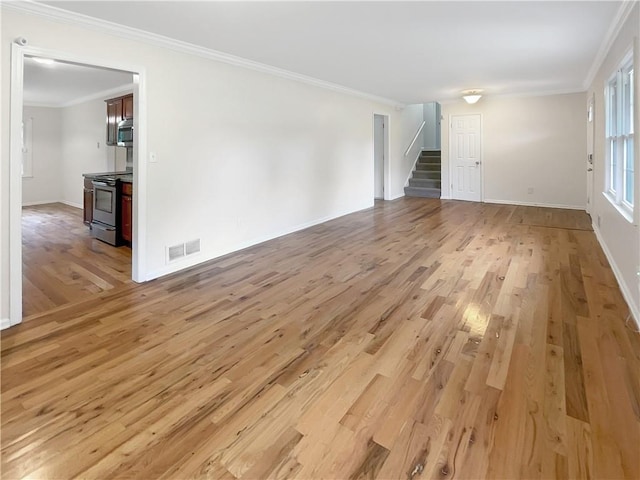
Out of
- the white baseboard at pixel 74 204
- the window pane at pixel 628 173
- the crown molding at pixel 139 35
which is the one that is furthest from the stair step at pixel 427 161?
the white baseboard at pixel 74 204

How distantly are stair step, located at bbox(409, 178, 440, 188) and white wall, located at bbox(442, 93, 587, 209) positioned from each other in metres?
1.38

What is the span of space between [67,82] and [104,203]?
2.55 m

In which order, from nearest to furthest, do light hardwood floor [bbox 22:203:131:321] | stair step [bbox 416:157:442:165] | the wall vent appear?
light hardwood floor [bbox 22:203:131:321]
the wall vent
stair step [bbox 416:157:442:165]

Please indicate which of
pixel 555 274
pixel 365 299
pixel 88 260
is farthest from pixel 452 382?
pixel 88 260

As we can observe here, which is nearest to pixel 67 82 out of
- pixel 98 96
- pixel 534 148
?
pixel 98 96

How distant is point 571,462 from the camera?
58.5 inches

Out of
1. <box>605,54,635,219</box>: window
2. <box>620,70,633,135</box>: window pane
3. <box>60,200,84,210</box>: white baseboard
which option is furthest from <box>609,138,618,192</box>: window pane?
<box>60,200,84,210</box>: white baseboard

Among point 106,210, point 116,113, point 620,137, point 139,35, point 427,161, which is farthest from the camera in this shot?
point 427,161

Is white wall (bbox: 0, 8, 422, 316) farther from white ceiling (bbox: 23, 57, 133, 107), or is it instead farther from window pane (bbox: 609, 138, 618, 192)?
window pane (bbox: 609, 138, 618, 192)

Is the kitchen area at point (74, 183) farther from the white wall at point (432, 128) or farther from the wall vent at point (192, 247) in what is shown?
the white wall at point (432, 128)

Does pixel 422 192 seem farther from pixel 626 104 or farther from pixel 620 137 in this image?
pixel 626 104

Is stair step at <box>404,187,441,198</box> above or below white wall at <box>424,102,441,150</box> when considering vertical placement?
below

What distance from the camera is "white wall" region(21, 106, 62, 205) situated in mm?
8445

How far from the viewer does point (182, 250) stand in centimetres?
409
